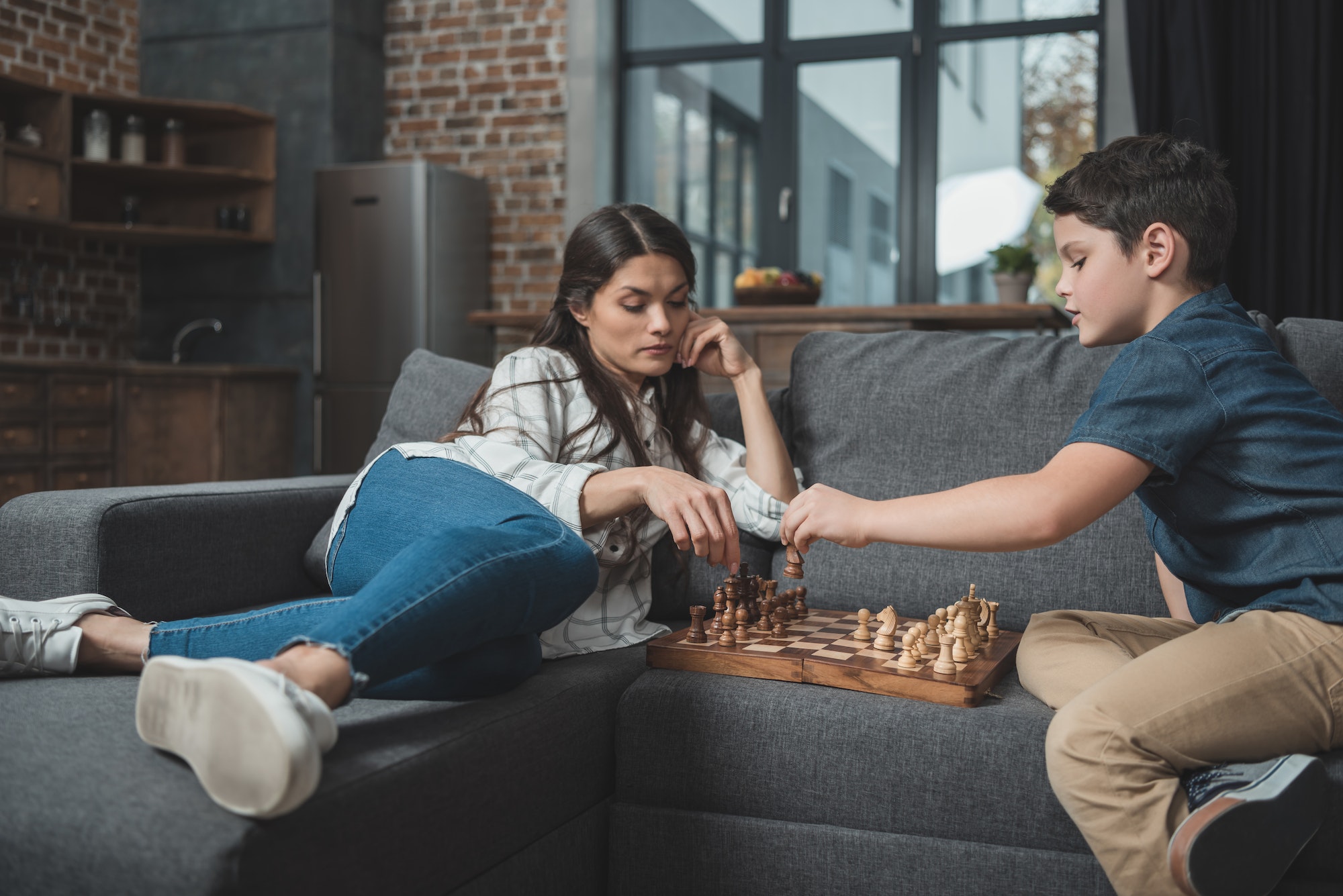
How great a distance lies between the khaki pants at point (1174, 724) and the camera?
1.13 metres

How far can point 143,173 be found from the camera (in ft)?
17.0

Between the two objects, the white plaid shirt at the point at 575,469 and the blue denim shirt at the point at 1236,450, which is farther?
the white plaid shirt at the point at 575,469

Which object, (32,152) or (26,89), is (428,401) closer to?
(32,152)

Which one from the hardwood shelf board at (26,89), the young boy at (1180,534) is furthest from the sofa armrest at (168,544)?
the hardwood shelf board at (26,89)

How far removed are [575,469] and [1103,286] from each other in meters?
0.74

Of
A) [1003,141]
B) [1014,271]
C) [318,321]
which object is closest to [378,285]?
[318,321]

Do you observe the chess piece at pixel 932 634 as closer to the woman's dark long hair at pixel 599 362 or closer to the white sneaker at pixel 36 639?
the woman's dark long hair at pixel 599 362

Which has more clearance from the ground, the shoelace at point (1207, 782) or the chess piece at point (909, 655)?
the chess piece at point (909, 655)

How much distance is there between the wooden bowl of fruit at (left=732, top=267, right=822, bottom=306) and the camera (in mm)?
4406

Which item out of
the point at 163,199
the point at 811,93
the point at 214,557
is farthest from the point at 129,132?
the point at 214,557

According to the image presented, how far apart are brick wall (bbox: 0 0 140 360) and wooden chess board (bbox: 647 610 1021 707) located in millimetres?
4266

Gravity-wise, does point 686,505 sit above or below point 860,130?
below

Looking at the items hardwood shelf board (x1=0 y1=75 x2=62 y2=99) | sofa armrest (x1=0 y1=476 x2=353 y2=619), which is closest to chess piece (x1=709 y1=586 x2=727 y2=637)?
sofa armrest (x1=0 y1=476 x2=353 y2=619)

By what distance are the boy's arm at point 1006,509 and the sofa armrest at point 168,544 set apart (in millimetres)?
1059
